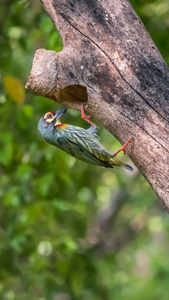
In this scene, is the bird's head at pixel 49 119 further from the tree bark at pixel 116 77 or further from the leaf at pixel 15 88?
the leaf at pixel 15 88

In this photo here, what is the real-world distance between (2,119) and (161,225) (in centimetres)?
500

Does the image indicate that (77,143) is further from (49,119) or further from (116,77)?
(116,77)

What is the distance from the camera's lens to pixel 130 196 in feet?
33.6

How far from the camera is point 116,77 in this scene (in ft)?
12.4

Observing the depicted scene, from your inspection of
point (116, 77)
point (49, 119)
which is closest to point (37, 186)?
point (49, 119)

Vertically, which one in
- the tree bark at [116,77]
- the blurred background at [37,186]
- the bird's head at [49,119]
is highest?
the tree bark at [116,77]

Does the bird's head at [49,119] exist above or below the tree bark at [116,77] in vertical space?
below

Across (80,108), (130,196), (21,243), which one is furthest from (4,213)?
(130,196)

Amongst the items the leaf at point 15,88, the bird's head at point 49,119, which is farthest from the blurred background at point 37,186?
the bird's head at point 49,119

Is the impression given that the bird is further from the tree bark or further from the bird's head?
the tree bark

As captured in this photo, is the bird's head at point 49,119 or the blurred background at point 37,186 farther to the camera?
the blurred background at point 37,186

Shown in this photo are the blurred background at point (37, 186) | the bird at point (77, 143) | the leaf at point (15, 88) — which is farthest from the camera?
the leaf at point (15, 88)

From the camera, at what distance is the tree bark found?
3.64 m

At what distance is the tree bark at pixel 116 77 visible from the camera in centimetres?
364
